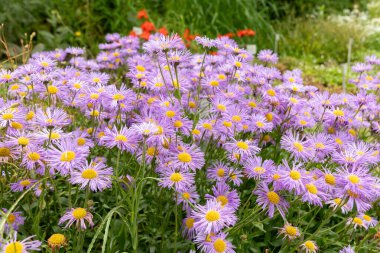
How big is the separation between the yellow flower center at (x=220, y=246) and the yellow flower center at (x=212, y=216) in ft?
0.24

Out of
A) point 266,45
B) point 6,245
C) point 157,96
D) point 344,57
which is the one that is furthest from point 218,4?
point 6,245

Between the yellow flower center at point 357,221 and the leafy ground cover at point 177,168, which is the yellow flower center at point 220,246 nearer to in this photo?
the leafy ground cover at point 177,168

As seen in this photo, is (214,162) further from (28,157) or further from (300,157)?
(28,157)

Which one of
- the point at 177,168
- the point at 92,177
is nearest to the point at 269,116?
the point at 177,168

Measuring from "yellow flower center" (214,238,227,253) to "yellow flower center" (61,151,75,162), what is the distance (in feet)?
1.52

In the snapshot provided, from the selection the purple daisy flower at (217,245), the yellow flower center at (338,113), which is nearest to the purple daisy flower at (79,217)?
the purple daisy flower at (217,245)

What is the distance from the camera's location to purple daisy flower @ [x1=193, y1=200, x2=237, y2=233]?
3.78 feet

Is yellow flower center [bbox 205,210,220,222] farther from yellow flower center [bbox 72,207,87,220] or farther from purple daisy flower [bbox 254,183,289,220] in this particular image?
yellow flower center [bbox 72,207,87,220]

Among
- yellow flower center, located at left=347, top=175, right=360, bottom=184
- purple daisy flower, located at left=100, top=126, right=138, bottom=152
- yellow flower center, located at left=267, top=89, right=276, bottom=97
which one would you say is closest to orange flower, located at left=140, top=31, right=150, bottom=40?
yellow flower center, located at left=267, top=89, right=276, bottom=97

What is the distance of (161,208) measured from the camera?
1536mm

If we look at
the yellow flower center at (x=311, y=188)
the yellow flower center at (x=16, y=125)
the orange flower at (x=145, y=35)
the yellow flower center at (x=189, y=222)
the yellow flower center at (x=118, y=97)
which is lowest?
the orange flower at (x=145, y=35)

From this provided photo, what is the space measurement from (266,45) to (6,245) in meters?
4.38

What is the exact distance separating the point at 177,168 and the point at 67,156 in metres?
0.34

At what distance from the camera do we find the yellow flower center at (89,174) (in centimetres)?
121
